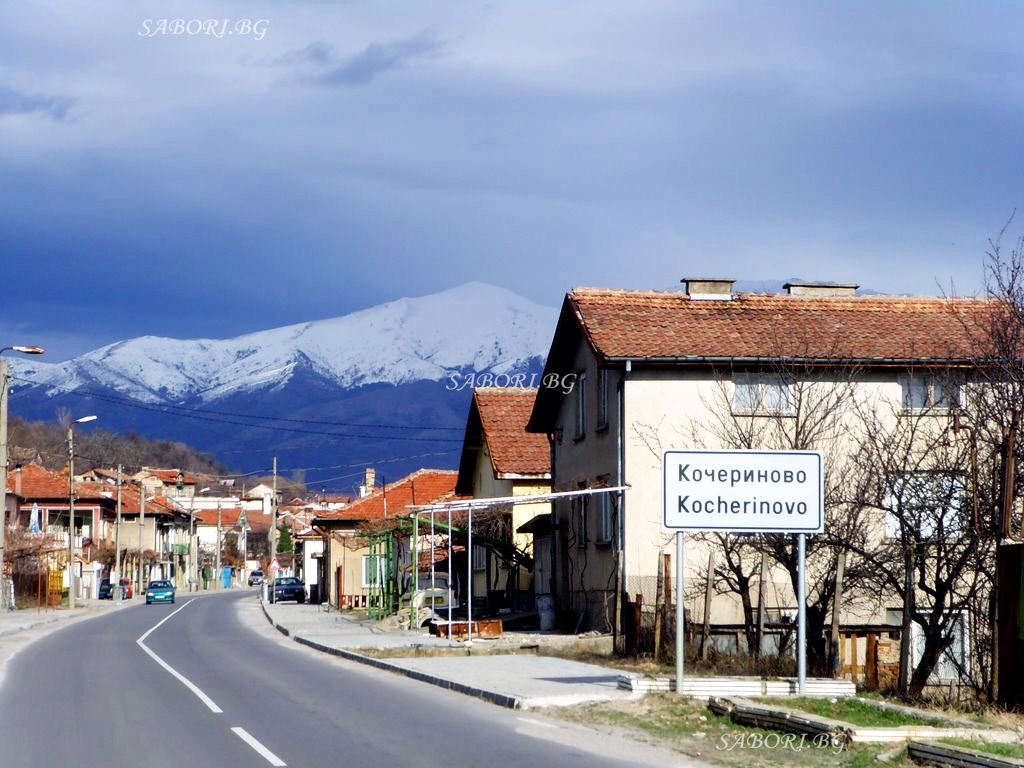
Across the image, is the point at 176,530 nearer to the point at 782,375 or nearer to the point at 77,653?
the point at 77,653

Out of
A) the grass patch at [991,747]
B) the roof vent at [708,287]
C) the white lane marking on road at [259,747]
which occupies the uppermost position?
the roof vent at [708,287]

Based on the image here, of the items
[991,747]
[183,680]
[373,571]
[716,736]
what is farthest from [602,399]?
[373,571]

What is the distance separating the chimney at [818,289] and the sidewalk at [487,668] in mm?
11487

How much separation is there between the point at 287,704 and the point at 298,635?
18128mm

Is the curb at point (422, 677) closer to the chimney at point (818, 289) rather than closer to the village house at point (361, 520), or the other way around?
the chimney at point (818, 289)

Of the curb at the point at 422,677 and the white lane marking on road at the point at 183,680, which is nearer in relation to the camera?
the curb at the point at 422,677

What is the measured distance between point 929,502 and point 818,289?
1515cm

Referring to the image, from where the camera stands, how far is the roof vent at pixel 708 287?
3147 centimetres

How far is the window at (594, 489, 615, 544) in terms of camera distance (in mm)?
29297

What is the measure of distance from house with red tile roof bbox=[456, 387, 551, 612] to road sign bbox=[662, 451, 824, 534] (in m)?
21.5

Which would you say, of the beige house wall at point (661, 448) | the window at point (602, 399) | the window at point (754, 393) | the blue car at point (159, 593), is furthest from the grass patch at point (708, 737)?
the blue car at point (159, 593)

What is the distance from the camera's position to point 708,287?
3166cm

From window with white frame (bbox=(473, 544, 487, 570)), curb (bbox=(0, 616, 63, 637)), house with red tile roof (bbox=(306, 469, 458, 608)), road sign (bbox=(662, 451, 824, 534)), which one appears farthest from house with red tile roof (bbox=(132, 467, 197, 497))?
road sign (bbox=(662, 451, 824, 534))

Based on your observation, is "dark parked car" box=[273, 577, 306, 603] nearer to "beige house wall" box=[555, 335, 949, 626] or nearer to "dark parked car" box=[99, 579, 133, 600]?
"dark parked car" box=[99, 579, 133, 600]
